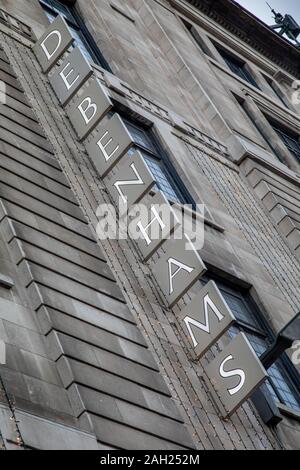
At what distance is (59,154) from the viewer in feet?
65.4

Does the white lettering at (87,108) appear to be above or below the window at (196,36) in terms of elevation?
below

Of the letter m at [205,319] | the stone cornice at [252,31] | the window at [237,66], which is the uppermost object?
the stone cornice at [252,31]

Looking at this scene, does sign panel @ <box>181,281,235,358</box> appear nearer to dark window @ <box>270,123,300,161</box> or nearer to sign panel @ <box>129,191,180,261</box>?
sign panel @ <box>129,191,180,261</box>

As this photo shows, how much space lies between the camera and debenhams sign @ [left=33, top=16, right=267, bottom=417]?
17.1m

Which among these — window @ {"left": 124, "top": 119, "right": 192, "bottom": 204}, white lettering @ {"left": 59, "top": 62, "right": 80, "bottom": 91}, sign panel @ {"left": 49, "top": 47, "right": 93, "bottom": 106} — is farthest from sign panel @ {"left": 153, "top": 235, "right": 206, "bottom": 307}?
window @ {"left": 124, "top": 119, "right": 192, "bottom": 204}

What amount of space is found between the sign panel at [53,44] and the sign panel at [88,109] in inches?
50.2

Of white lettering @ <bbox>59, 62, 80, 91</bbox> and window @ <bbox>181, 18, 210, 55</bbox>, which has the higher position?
window @ <bbox>181, 18, 210, 55</bbox>

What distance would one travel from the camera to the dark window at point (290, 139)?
125ft

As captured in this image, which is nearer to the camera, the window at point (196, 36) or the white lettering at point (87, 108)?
the white lettering at point (87, 108)

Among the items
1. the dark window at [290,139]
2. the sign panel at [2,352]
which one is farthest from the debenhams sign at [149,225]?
the dark window at [290,139]

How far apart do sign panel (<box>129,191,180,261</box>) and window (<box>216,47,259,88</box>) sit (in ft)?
77.2

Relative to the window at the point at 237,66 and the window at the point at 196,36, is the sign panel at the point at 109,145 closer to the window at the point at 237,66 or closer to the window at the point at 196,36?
the window at the point at 196,36

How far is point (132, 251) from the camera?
1952 centimetres
